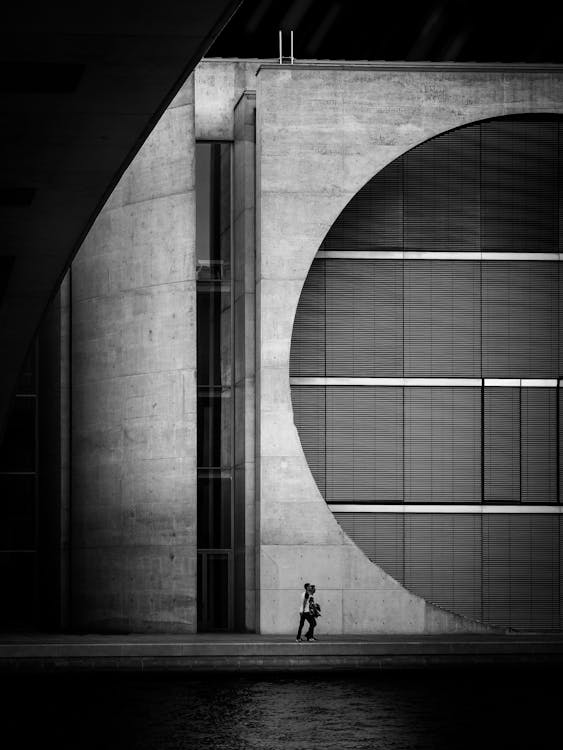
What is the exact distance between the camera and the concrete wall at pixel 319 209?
2898 centimetres

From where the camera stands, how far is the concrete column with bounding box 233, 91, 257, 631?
29984 mm

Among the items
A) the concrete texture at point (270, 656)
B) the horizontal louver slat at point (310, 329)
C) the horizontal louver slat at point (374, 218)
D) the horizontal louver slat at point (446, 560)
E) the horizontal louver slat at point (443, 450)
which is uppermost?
the horizontal louver slat at point (374, 218)

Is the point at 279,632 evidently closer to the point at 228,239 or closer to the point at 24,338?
the point at 228,239

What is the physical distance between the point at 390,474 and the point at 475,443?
6.07 ft

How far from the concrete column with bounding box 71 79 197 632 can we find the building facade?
46mm

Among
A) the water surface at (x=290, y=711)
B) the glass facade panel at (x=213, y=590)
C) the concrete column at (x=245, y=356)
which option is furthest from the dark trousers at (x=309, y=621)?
the glass facade panel at (x=213, y=590)

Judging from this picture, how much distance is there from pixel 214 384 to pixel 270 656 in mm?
9379

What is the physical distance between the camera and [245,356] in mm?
30500

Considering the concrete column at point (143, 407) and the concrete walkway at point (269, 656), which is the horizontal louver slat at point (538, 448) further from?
the concrete column at point (143, 407)

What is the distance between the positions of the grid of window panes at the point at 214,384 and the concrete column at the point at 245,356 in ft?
1.21

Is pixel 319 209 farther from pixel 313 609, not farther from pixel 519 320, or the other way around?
pixel 313 609

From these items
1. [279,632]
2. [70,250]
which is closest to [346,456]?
[279,632]

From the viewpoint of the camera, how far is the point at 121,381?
99.9 ft

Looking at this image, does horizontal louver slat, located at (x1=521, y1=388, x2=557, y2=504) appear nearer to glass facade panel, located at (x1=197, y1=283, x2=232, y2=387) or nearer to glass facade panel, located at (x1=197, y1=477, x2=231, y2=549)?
glass facade panel, located at (x1=197, y1=477, x2=231, y2=549)
